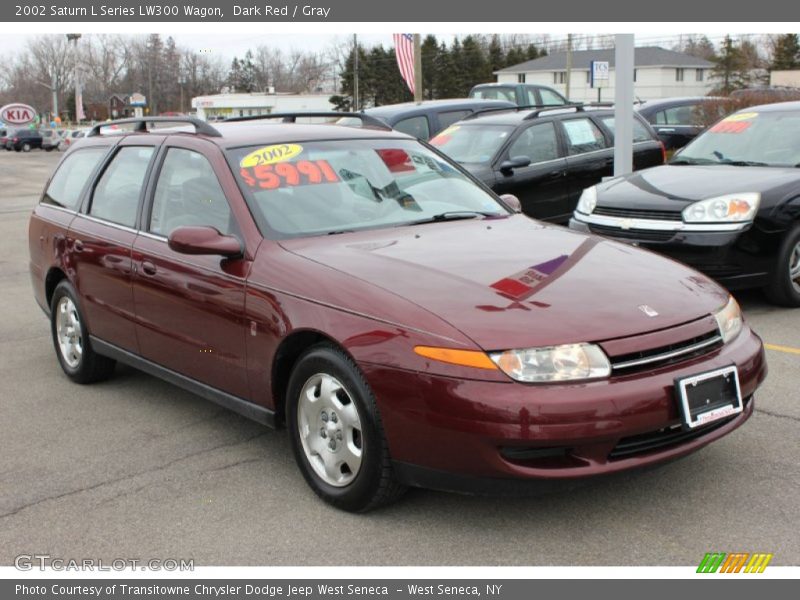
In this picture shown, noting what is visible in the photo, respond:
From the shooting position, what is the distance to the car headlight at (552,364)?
3.29 meters

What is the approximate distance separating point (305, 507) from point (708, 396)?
1712 millimetres

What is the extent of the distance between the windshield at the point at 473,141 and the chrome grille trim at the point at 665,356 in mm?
6848

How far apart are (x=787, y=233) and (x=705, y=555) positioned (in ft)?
14.6

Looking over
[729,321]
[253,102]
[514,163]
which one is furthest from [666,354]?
[253,102]

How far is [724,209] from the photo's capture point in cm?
701

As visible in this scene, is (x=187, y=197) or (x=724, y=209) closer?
(x=187, y=197)

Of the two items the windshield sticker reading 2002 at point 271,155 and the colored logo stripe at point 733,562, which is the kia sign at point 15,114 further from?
the colored logo stripe at point 733,562

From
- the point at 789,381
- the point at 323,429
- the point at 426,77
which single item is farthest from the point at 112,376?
the point at 426,77

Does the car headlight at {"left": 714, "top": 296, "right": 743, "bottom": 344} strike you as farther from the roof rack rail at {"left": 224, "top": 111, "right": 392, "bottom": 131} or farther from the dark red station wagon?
the roof rack rail at {"left": 224, "top": 111, "right": 392, "bottom": 131}

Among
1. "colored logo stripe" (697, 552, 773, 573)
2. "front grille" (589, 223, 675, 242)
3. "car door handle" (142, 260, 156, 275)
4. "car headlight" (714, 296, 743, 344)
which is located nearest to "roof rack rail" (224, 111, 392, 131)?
"car door handle" (142, 260, 156, 275)

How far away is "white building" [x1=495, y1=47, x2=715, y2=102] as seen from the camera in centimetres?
7356

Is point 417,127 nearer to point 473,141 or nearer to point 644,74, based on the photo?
point 473,141

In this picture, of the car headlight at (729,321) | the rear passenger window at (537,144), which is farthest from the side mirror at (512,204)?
the rear passenger window at (537,144)
